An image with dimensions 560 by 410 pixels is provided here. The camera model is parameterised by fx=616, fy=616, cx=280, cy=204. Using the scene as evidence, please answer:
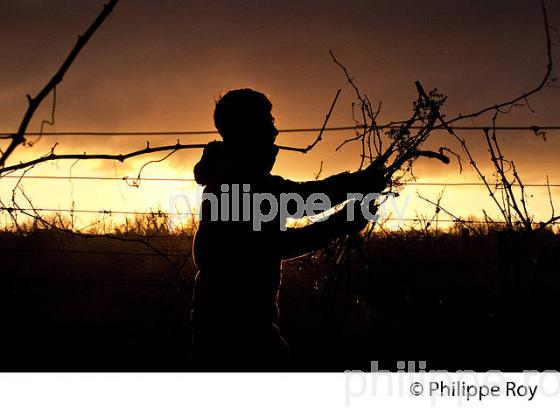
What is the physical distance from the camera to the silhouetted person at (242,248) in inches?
101

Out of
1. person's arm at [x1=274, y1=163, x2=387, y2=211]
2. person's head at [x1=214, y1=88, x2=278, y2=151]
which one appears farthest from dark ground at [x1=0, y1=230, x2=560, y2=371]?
person's head at [x1=214, y1=88, x2=278, y2=151]

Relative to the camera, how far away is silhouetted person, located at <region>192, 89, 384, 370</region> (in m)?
2.57

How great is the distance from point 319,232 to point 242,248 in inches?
13.6

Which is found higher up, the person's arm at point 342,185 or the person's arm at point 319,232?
the person's arm at point 342,185

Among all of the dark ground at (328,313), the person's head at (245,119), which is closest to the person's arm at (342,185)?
the person's head at (245,119)

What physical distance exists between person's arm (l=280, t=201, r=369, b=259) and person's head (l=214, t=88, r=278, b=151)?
0.39 metres

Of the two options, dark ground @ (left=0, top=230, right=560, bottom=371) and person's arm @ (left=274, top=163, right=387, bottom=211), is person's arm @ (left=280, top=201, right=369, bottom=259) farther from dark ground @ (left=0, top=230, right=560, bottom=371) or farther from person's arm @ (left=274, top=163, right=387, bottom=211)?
dark ground @ (left=0, top=230, right=560, bottom=371)

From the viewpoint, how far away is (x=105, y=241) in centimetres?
992

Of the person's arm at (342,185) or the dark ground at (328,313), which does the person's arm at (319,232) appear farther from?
the dark ground at (328,313)

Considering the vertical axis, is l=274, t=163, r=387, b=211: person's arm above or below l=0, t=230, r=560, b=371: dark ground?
above

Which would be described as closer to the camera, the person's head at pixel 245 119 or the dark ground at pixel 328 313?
the person's head at pixel 245 119

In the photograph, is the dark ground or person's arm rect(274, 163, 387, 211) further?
the dark ground

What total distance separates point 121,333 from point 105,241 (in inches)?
142
